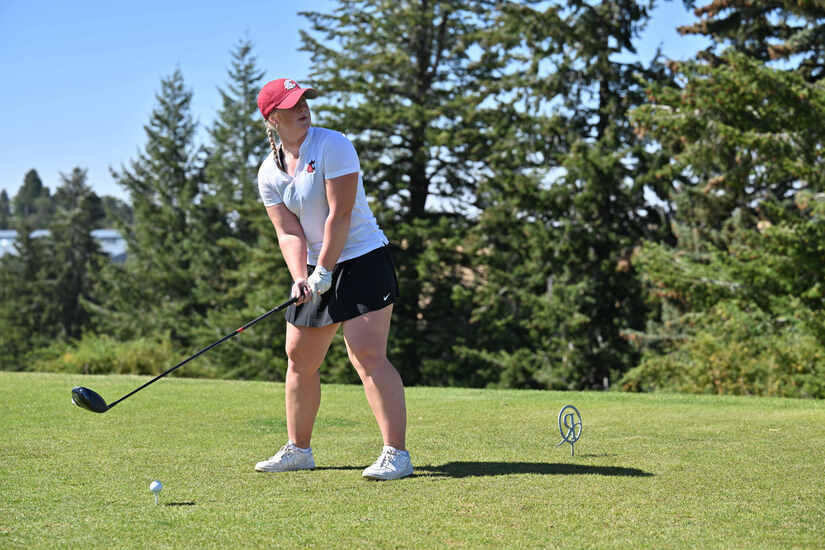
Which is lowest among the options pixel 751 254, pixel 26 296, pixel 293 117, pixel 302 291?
pixel 302 291

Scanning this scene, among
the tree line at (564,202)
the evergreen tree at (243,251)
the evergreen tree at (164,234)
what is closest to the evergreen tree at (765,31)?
the tree line at (564,202)

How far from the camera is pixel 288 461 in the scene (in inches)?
197

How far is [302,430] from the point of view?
5.19 metres

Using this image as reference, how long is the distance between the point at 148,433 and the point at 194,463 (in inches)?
51.0

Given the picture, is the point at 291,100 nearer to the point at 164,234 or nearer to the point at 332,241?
the point at 332,241

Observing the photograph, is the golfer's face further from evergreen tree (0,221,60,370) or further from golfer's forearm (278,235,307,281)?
evergreen tree (0,221,60,370)

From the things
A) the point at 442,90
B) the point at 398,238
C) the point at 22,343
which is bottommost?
the point at 22,343

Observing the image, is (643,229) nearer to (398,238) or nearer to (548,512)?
A: (398,238)

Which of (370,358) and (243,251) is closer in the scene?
(370,358)

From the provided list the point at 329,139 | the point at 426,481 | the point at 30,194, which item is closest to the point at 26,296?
the point at 329,139

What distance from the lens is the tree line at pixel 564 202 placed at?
18922 millimetres

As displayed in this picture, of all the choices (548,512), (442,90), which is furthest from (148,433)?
(442,90)

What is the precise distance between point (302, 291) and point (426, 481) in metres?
1.19

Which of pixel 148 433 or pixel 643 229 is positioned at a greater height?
pixel 643 229
